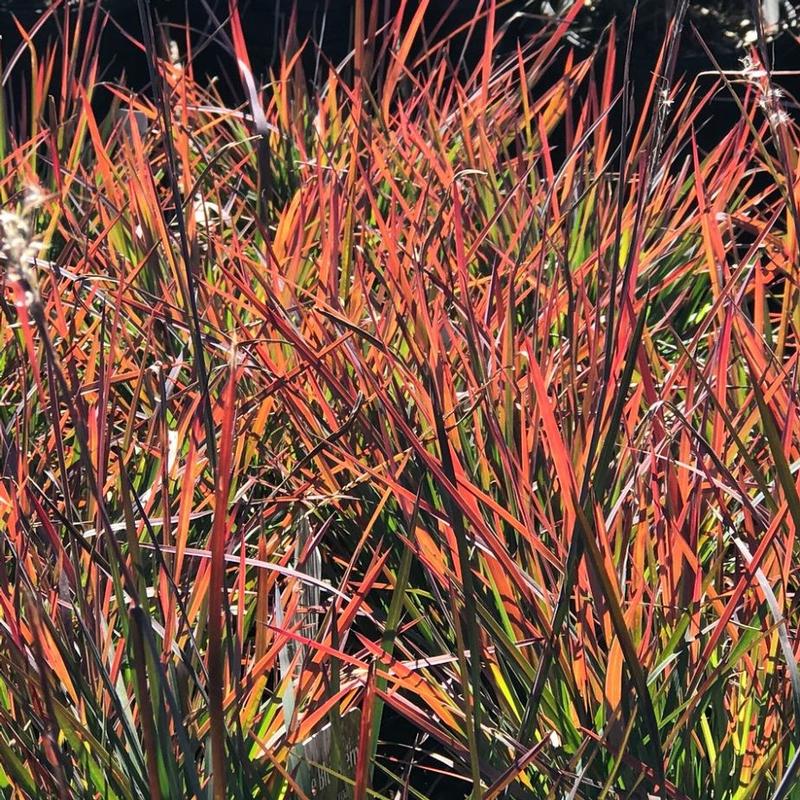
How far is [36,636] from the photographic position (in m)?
0.49

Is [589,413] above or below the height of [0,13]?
above

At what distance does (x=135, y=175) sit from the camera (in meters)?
1.47

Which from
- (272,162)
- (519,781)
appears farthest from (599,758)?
(272,162)

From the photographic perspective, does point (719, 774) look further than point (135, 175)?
No

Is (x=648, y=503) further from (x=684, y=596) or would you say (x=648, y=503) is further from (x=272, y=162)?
(x=272, y=162)

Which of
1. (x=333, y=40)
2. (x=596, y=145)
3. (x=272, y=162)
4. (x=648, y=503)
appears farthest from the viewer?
(x=333, y=40)

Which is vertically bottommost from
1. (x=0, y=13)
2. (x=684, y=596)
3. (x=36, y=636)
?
(x=0, y=13)

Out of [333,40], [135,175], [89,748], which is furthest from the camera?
[333,40]

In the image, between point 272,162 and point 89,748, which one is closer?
point 89,748

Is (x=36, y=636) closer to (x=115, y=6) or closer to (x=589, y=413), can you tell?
(x=589, y=413)

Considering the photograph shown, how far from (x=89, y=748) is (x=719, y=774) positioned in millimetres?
425

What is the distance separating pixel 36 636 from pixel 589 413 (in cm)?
59

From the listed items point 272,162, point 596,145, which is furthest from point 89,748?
point 272,162

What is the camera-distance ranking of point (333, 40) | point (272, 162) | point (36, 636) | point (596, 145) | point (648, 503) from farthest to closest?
point (333, 40)
point (272, 162)
point (596, 145)
point (648, 503)
point (36, 636)
